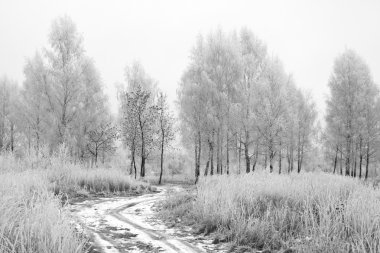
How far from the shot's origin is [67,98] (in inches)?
972

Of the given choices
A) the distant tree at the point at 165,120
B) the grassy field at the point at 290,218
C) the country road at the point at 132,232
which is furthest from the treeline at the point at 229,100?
the grassy field at the point at 290,218

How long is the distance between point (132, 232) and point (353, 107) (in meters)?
27.6

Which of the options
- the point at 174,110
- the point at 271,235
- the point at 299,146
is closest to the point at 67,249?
the point at 271,235

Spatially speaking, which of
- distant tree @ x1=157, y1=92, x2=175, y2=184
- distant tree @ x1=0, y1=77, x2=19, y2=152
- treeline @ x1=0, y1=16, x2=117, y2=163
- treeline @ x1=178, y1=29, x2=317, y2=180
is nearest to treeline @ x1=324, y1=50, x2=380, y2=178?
treeline @ x1=178, y1=29, x2=317, y2=180

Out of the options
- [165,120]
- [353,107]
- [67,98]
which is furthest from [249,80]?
[67,98]

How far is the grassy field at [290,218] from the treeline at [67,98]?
1744cm

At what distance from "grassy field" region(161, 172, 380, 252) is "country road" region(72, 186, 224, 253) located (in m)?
0.58

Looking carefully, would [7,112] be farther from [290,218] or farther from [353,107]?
[290,218]

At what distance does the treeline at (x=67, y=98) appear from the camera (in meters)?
24.4

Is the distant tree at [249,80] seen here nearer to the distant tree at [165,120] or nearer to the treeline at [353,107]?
the distant tree at [165,120]

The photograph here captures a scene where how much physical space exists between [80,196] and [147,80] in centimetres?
2060

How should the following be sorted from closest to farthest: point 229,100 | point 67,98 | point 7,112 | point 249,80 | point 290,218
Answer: point 290,218 < point 67,98 < point 229,100 < point 249,80 < point 7,112

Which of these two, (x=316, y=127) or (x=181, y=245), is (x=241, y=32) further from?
(x=181, y=245)

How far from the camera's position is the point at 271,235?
5.74 m
